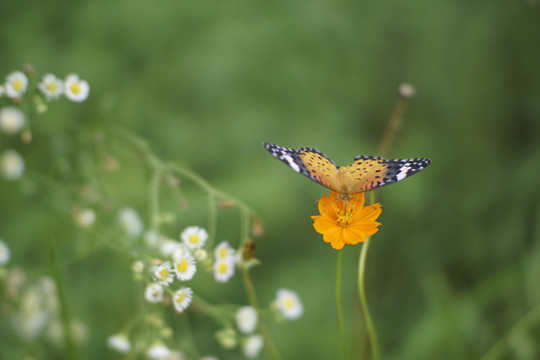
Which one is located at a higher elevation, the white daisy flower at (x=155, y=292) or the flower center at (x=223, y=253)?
the flower center at (x=223, y=253)

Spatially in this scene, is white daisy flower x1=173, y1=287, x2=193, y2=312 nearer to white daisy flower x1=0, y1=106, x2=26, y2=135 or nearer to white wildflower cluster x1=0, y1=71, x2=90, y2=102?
white wildflower cluster x1=0, y1=71, x2=90, y2=102

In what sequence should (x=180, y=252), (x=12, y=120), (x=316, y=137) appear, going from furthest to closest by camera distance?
(x=316, y=137) < (x=12, y=120) < (x=180, y=252)

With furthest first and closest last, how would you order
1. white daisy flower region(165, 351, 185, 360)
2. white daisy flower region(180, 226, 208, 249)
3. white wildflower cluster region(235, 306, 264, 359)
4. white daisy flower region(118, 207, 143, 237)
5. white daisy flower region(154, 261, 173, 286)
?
white daisy flower region(118, 207, 143, 237)
white wildflower cluster region(235, 306, 264, 359)
white daisy flower region(165, 351, 185, 360)
white daisy flower region(180, 226, 208, 249)
white daisy flower region(154, 261, 173, 286)

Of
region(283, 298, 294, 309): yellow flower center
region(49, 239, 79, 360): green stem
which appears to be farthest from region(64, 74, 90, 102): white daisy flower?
region(283, 298, 294, 309): yellow flower center

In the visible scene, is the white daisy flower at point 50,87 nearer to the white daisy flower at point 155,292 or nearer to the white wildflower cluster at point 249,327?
the white daisy flower at point 155,292

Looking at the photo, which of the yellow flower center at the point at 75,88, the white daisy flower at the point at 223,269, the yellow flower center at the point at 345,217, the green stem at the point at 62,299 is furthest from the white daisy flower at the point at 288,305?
the yellow flower center at the point at 75,88

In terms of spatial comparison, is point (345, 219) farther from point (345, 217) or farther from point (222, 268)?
point (222, 268)

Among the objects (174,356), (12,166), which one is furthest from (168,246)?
(12,166)
